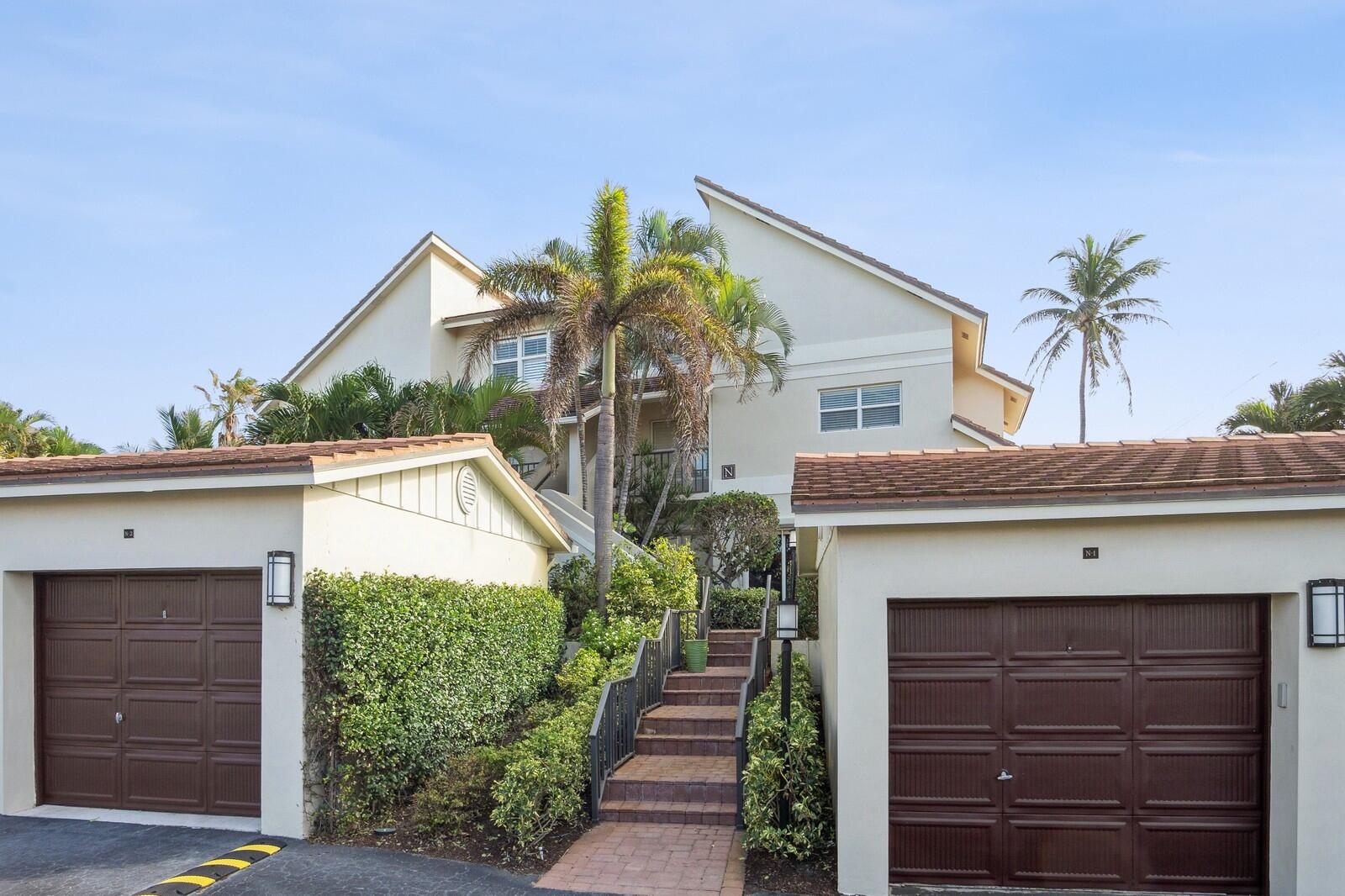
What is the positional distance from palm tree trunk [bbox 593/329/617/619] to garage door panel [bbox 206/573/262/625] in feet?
22.6

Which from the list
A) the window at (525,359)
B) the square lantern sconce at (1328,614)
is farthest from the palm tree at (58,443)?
the square lantern sconce at (1328,614)

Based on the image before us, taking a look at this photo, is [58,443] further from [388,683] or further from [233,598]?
[388,683]

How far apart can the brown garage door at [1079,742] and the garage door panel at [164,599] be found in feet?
23.0

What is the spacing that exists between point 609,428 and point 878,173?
19.7 ft

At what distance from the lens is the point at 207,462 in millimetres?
8914

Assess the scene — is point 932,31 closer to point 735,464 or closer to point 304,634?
point 304,634

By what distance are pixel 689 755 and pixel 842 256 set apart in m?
13.9

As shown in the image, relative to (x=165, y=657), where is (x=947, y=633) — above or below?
above

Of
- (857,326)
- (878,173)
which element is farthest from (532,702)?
(857,326)

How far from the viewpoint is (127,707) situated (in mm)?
9766

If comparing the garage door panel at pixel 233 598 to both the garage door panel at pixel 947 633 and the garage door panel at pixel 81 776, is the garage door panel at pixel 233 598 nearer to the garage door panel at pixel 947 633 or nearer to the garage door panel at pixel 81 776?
the garage door panel at pixel 81 776

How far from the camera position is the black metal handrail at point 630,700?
9984mm

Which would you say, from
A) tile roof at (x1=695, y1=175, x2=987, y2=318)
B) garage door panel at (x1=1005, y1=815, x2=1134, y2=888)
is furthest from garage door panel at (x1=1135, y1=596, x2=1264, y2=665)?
tile roof at (x1=695, y1=175, x2=987, y2=318)

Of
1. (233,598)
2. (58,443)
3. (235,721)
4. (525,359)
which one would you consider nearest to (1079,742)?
(235,721)
